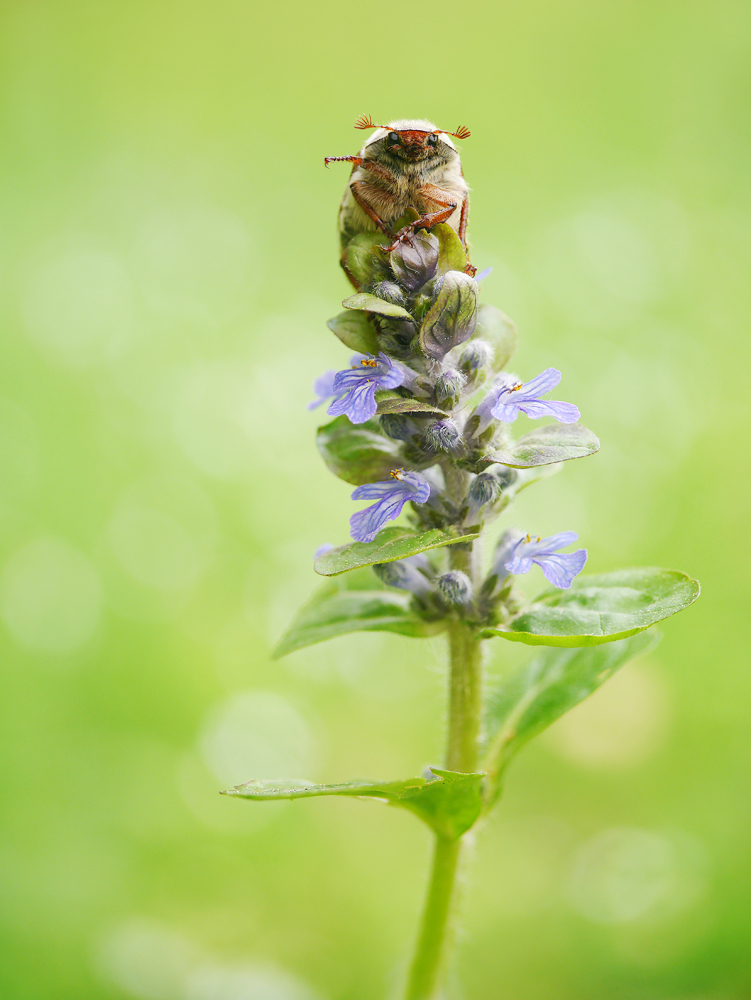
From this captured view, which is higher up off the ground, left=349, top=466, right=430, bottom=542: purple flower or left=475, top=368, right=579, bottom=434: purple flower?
left=475, top=368, right=579, bottom=434: purple flower

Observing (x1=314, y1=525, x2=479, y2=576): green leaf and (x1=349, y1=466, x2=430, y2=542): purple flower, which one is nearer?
(x1=314, y1=525, x2=479, y2=576): green leaf

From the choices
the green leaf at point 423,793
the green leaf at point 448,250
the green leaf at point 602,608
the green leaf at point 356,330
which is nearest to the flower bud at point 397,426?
the green leaf at point 356,330

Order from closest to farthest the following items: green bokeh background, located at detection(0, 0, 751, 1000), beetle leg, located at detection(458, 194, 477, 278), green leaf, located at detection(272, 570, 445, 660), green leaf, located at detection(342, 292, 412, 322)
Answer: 1. green leaf, located at detection(342, 292, 412, 322)
2. beetle leg, located at detection(458, 194, 477, 278)
3. green leaf, located at detection(272, 570, 445, 660)
4. green bokeh background, located at detection(0, 0, 751, 1000)

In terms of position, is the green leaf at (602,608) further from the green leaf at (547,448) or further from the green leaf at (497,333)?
the green leaf at (497,333)

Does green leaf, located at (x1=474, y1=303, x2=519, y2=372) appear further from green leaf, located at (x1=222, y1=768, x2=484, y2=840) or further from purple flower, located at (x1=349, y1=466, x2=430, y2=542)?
green leaf, located at (x1=222, y1=768, x2=484, y2=840)

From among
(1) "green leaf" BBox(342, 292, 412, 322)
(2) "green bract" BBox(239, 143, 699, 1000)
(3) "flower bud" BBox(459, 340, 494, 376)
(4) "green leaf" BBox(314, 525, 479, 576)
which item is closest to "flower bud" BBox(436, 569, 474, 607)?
(2) "green bract" BBox(239, 143, 699, 1000)

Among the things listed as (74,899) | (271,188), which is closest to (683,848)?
(74,899)
